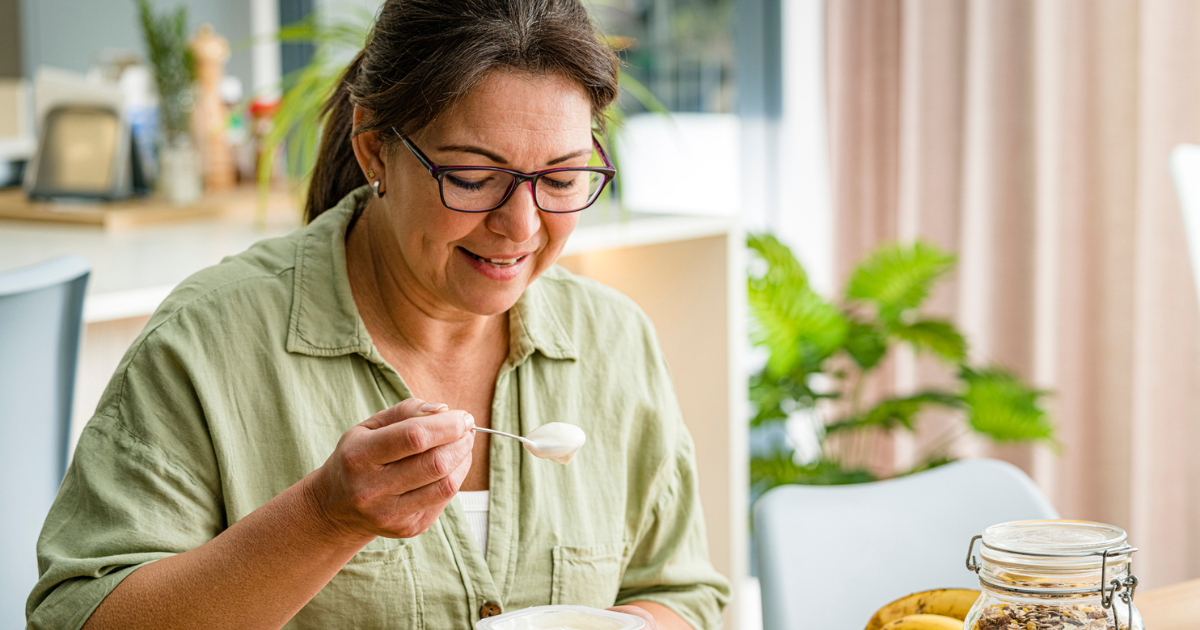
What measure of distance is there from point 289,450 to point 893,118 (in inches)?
91.4

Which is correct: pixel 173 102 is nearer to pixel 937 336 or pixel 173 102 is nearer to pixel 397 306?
pixel 397 306

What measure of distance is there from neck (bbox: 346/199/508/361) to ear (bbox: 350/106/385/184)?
0.07 metres

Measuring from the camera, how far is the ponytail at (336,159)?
1251mm

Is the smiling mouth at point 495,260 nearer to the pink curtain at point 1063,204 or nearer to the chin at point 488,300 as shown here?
the chin at point 488,300

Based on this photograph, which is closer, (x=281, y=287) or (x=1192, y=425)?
(x=281, y=287)

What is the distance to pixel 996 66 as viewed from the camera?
2.68 meters

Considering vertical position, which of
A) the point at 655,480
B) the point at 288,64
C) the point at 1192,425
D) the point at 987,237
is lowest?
the point at 1192,425

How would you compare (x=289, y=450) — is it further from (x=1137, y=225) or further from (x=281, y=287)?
(x=1137, y=225)

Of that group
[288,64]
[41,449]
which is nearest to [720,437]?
[41,449]

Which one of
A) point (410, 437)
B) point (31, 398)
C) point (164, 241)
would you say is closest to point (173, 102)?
point (164, 241)

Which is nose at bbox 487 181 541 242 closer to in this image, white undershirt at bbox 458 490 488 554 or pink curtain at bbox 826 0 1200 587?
white undershirt at bbox 458 490 488 554

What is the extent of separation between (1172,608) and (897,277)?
1.52m

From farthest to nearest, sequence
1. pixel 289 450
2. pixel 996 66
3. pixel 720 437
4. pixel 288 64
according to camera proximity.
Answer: pixel 288 64, pixel 996 66, pixel 720 437, pixel 289 450

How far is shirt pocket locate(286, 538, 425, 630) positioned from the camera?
107 cm
